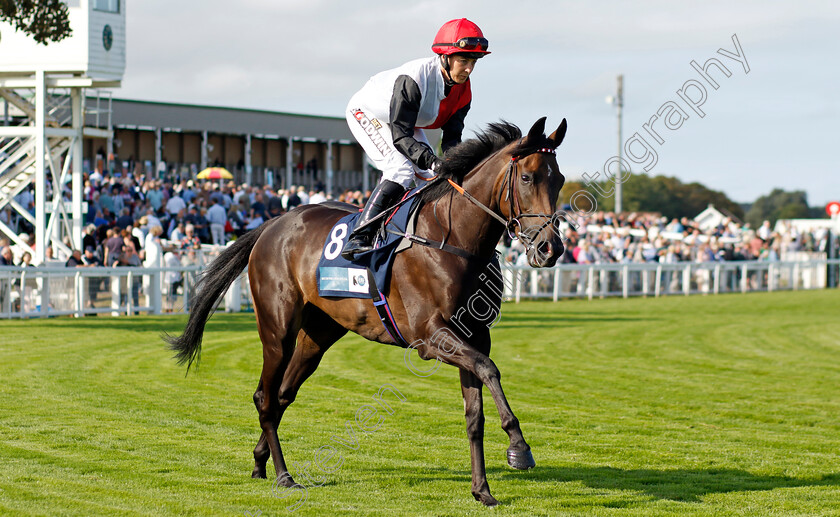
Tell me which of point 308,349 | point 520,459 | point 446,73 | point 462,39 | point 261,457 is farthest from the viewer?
point 308,349

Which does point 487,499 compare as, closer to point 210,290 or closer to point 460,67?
point 460,67

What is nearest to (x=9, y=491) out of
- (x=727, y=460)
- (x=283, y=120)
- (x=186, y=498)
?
(x=186, y=498)

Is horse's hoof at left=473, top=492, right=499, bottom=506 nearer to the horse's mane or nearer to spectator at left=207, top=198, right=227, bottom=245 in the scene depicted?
the horse's mane

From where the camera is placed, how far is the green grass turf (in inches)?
189

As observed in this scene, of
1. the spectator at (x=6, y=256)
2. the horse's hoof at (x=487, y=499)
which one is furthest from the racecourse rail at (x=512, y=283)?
the horse's hoof at (x=487, y=499)

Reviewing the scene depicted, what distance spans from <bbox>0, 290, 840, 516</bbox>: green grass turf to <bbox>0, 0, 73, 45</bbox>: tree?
13.9 feet

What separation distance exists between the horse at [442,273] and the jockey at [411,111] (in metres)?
0.25

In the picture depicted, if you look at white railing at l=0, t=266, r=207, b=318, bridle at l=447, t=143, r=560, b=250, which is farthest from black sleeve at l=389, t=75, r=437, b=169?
white railing at l=0, t=266, r=207, b=318

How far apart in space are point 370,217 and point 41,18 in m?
10.5

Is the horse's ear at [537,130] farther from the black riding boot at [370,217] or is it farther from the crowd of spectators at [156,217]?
the crowd of spectators at [156,217]

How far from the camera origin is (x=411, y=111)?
16.3 feet

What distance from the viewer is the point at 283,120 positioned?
34125 mm

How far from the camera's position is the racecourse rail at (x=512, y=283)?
1529 cm

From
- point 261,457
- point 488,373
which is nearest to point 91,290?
point 261,457
